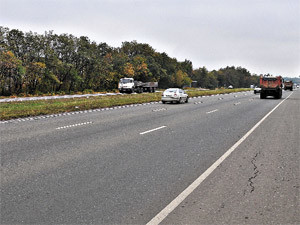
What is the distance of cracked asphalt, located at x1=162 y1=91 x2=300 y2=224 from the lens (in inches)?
156

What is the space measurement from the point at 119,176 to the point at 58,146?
10.4 ft

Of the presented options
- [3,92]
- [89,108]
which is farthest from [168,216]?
[3,92]

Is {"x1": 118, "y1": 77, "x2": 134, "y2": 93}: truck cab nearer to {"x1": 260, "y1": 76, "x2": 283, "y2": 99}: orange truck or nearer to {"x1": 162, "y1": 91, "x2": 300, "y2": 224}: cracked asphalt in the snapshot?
{"x1": 260, "y1": 76, "x2": 283, "y2": 99}: orange truck

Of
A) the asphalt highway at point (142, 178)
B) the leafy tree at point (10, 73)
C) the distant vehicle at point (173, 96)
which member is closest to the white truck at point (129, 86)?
the leafy tree at point (10, 73)

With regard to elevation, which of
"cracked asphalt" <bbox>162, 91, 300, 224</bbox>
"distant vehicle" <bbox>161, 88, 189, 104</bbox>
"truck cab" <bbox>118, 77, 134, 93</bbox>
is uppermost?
"truck cab" <bbox>118, 77, 134, 93</bbox>

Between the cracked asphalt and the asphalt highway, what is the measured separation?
0.04ft

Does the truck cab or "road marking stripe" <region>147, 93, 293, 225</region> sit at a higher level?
the truck cab

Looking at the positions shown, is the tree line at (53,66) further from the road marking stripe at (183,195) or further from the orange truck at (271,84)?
the road marking stripe at (183,195)

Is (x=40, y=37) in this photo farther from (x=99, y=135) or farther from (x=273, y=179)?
(x=273, y=179)

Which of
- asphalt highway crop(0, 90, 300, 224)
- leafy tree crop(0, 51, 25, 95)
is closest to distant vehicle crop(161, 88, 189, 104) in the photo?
asphalt highway crop(0, 90, 300, 224)

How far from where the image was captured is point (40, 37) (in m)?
41.0

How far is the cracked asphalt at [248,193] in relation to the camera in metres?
3.97

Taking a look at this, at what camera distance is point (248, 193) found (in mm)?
4852

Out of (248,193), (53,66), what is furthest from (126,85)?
(248,193)
